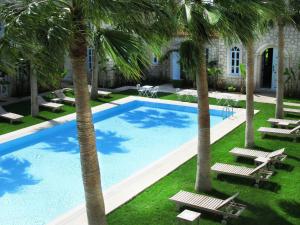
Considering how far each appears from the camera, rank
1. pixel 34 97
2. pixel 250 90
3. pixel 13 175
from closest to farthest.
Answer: pixel 250 90 < pixel 13 175 < pixel 34 97

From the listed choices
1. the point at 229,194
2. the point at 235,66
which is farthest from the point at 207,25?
the point at 235,66

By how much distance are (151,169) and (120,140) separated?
480 cm

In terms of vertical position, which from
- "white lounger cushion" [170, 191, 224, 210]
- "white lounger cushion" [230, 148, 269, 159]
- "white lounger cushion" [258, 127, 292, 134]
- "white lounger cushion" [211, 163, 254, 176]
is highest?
"white lounger cushion" [258, 127, 292, 134]

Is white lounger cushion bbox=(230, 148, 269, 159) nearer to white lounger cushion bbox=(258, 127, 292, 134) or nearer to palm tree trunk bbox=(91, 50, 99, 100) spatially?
white lounger cushion bbox=(258, 127, 292, 134)

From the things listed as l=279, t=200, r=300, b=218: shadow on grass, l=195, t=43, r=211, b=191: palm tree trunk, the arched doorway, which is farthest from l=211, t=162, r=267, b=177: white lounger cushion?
the arched doorway

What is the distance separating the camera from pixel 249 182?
12.5 meters

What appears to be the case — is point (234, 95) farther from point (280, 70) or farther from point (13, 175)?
point (13, 175)

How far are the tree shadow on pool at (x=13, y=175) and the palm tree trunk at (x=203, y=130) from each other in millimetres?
5648

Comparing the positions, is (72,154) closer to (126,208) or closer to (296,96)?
(126,208)

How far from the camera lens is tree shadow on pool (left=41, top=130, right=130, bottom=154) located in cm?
1728

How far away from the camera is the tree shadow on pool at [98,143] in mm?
17281

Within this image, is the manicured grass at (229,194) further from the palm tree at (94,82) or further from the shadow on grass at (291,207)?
the palm tree at (94,82)

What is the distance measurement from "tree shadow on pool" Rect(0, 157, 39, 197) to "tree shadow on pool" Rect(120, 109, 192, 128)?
6.24 m

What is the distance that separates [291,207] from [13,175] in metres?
9.01
